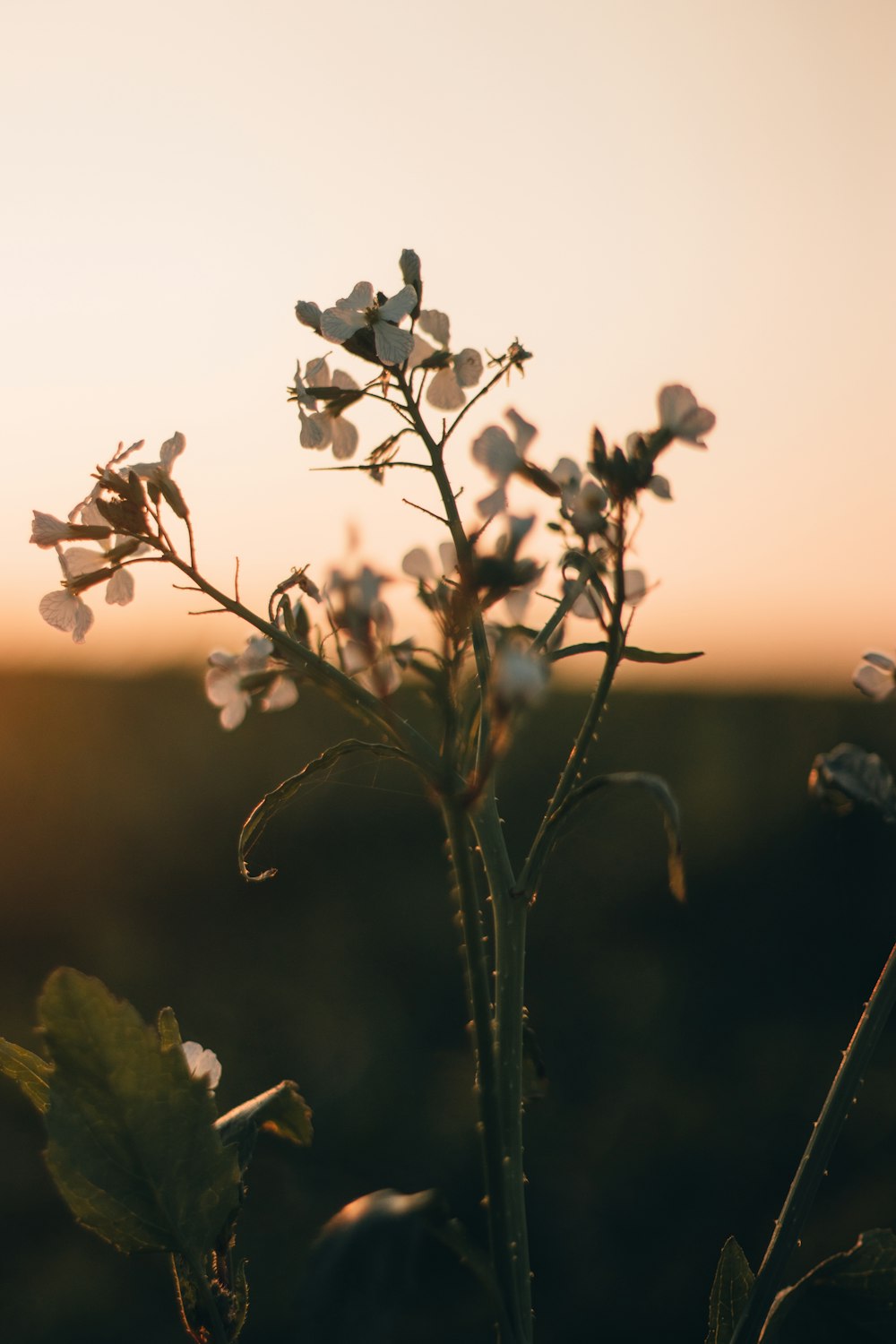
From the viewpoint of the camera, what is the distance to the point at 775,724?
469 cm

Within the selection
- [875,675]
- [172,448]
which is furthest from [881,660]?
[172,448]

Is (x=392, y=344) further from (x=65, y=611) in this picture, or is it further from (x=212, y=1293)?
(x=212, y=1293)

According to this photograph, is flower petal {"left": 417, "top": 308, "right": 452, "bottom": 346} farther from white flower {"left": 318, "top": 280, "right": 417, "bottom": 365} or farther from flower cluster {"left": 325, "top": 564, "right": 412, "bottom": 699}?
flower cluster {"left": 325, "top": 564, "right": 412, "bottom": 699}

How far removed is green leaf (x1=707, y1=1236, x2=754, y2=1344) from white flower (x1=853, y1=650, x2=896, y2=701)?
1.12ft

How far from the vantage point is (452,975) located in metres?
3.47

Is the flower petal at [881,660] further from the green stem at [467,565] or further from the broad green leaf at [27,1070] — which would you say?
the broad green leaf at [27,1070]

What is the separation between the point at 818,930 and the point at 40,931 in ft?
7.77

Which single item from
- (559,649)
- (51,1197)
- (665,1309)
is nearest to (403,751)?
(559,649)

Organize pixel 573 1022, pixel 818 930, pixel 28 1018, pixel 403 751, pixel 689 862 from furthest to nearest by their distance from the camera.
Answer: pixel 689 862 → pixel 818 930 → pixel 573 1022 → pixel 28 1018 → pixel 403 751

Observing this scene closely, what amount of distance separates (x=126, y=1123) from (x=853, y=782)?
434 mm

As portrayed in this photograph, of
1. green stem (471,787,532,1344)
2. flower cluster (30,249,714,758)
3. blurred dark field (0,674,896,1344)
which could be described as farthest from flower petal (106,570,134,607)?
blurred dark field (0,674,896,1344)

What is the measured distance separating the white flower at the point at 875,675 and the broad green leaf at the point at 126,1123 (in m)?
0.47

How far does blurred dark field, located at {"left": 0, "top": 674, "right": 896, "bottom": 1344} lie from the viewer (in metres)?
2.63

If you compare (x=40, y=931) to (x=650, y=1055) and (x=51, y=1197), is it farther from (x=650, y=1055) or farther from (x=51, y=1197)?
(x=650, y=1055)
